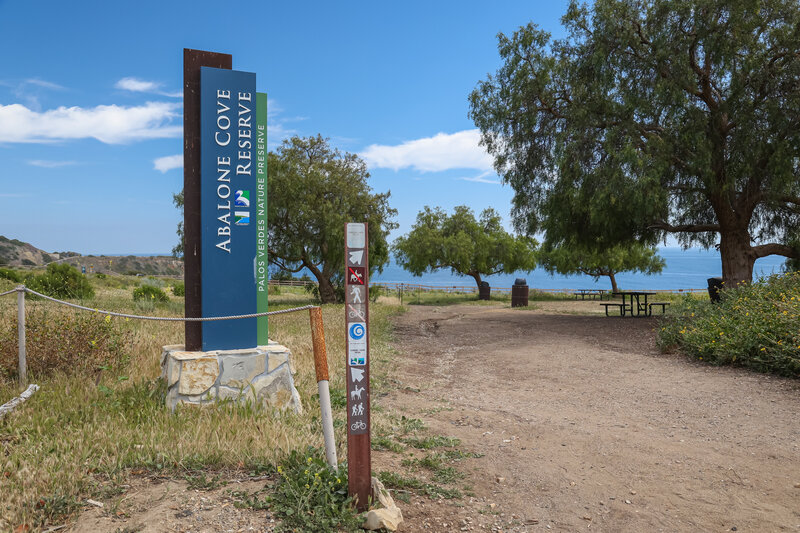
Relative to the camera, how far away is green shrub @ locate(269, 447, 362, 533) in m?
3.20

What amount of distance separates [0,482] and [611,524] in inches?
153

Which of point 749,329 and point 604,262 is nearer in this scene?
point 749,329

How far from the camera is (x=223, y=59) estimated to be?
5.83 meters

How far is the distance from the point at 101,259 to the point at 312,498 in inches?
1923

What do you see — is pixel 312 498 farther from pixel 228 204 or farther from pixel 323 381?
pixel 228 204

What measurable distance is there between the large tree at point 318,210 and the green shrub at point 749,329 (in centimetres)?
1462

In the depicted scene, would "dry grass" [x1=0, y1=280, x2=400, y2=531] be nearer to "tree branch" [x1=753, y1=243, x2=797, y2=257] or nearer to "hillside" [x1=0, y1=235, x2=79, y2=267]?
"tree branch" [x1=753, y1=243, x2=797, y2=257]

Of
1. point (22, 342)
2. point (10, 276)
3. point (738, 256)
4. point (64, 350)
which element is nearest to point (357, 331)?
point (64, 350)

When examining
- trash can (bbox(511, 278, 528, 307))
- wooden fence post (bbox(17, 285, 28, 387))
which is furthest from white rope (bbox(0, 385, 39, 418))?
trash can (bbox(511, 278, 528, 307))

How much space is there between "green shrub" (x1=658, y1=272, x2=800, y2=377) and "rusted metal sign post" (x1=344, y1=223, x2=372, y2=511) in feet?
21.9

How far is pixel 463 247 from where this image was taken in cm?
3709

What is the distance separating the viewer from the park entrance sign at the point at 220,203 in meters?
5.59

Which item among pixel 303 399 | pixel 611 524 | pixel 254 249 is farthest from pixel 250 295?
pixel 611 524

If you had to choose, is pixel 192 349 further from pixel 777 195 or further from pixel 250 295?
pixel 777 195
